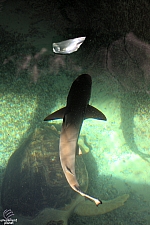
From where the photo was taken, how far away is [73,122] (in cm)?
166

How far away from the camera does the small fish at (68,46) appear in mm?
2447

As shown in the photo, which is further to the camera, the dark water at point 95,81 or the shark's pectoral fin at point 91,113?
the dark water at point 95,81

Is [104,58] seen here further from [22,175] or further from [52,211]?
[52,211]

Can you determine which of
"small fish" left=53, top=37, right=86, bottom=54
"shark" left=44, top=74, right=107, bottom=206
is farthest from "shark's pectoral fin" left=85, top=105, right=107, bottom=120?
"small fish" left=53, top=37, right=86, bottom=54

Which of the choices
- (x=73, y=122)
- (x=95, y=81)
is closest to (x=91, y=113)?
(x=73, y=122)

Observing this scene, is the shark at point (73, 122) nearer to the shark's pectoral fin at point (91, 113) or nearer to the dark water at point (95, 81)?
the shark's pectoral fin at point (91, 113)

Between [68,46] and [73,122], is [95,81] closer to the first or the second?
[68,46]

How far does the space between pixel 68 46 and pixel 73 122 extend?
51.8 inches

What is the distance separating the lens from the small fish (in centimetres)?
245

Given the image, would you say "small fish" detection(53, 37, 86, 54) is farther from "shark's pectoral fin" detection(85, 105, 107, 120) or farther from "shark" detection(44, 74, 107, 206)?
"shark's pectoral fin" detection(85, 105, 107, 120)

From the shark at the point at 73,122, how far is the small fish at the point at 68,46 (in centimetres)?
82

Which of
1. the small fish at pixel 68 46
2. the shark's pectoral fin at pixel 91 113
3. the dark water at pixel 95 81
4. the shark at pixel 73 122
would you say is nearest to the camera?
the shark at pixel 73 122

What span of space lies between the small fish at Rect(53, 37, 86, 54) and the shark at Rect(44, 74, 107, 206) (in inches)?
32.3

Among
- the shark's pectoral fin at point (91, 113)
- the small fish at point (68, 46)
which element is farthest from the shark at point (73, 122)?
the small fish at point (68, 46)
